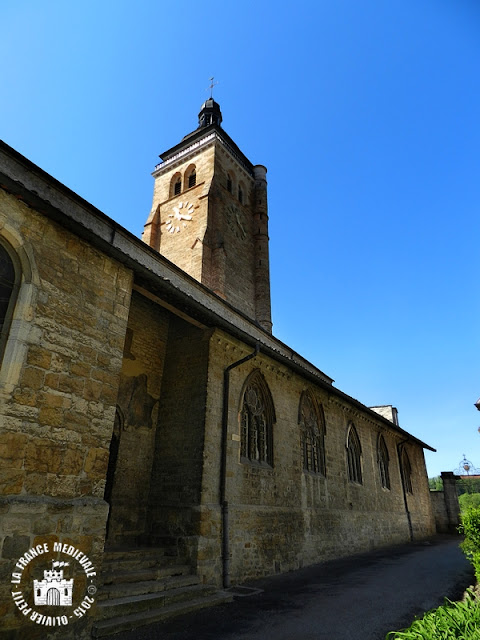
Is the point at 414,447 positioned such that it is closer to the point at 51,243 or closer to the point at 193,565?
the point at 193,565

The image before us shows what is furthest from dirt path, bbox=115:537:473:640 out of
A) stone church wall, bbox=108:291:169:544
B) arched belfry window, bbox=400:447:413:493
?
arched belfry window, bbox=400:447:413:493

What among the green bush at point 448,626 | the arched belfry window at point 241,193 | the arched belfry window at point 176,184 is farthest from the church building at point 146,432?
the arched belfry window at point 176,184

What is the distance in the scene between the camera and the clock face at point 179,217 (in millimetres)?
19836

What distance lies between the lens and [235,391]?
836cm

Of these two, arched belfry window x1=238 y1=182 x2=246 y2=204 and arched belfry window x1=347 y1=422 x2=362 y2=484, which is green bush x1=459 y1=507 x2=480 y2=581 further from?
arched belfry window x1=238 y1=182 x2=246 y2=204

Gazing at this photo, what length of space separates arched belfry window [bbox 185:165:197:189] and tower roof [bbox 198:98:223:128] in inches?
262

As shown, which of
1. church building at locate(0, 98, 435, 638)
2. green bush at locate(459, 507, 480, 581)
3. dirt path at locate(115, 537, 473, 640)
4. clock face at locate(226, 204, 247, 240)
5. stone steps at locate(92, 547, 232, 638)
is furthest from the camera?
clock face at locate(226, 204, 247, 240)

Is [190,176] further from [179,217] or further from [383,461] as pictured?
[383,461]

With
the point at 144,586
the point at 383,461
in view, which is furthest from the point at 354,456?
the point at 144,586

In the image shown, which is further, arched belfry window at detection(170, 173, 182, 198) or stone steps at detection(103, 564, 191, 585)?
arched belfry window at detection(170, 173, 182, 198)

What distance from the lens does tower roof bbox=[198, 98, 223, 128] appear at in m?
27.0

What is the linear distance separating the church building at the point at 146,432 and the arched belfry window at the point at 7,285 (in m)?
0.02

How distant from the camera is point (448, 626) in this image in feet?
8.47

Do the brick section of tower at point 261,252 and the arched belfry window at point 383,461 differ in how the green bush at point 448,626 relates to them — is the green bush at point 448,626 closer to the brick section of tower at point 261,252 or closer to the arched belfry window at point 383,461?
the arched belfry window at point 383,461
